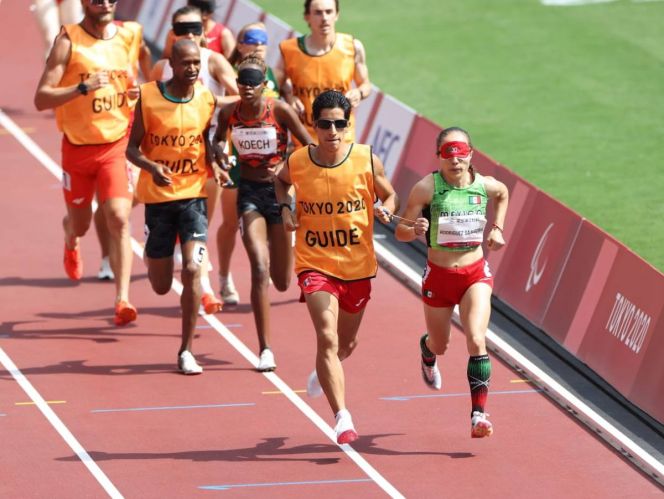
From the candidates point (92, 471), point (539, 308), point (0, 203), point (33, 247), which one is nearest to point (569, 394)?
point (539, 308)

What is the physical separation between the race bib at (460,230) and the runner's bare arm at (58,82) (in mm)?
3724

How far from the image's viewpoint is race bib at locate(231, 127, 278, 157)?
13969 millimetres

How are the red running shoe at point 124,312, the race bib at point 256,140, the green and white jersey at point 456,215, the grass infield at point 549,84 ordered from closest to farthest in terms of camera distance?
the green and white jersey at point 456,215 < the race bib at point 256,140 < the red running shoe at point 124,312 < the grass infield at point 549,84

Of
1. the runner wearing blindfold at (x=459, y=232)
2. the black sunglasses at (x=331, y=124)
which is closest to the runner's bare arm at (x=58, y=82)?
the black sunglasses at (x=331, y=124)

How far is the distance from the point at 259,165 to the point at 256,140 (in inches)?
9.7

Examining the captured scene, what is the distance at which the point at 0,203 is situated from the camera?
19.5 metres

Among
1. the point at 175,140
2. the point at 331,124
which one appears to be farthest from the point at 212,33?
the point at 331,124

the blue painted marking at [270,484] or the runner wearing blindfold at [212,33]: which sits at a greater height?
the runner wearing blindfold at [212,33]

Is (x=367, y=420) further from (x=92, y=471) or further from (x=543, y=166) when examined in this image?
(x=543, y=166)

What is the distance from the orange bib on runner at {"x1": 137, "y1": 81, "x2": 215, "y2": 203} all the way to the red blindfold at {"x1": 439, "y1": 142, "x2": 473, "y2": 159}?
271cm

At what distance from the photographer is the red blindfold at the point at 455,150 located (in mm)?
12086

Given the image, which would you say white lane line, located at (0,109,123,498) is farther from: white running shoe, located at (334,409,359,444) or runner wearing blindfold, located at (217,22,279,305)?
runner wearing blindfold, located at (217,22,279,305)

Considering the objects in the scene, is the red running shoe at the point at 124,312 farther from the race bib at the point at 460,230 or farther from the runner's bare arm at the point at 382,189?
the race bib at the point at 460,230

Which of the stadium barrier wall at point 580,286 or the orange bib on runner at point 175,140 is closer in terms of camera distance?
the stadium barrier wall at point 580,286
